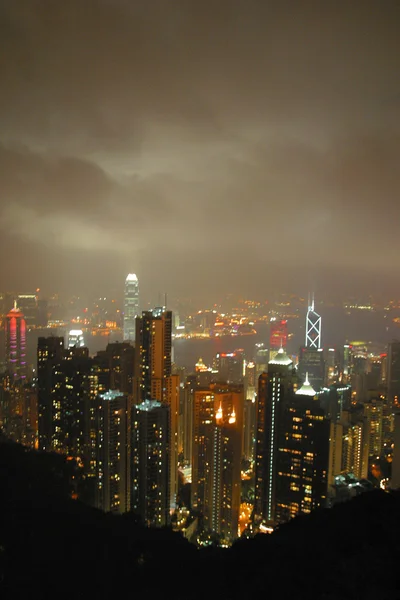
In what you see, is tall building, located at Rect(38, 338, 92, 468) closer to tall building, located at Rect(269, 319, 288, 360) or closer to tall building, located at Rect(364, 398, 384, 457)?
tall building, located at Rect(269, 319, 288, 360)

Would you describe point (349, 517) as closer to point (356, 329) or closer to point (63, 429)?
point (63, 429)

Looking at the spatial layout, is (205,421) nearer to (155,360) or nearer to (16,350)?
(155,360)

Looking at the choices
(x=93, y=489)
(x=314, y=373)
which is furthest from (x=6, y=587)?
(x=314, y=373)

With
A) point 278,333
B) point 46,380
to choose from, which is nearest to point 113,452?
point 46,380

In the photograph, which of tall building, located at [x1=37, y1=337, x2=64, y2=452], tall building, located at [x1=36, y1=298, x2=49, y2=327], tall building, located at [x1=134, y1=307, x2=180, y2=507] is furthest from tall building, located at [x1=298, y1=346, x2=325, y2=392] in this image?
tall building, located at [x1=36, y1=298, x2=49, y2=327]

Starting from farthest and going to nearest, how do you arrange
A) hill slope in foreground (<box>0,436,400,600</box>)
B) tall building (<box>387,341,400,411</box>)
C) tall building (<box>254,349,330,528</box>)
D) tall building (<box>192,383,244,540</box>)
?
tall building (<box>387,341,400,411</box>)
tall building (<box>192,383,244,540</box>)
tall building (<box>254,349,330,528</box>)
hill slope in foreground (<box>0,436,400,600</box>)

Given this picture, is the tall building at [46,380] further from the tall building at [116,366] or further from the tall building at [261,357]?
the tall building at [261,357]
